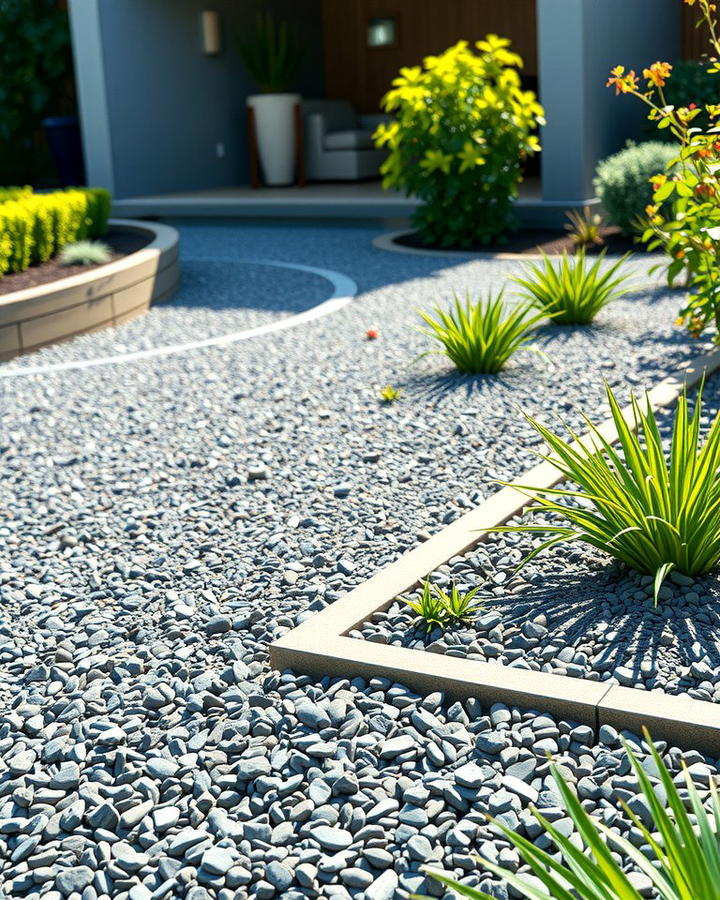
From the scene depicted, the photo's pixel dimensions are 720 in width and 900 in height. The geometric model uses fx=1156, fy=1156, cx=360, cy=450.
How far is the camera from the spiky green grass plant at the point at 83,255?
7129mm

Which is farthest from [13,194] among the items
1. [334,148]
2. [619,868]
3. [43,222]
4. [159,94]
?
[619,868]

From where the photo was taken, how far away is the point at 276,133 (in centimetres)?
1287

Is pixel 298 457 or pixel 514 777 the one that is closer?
pixel 514 777

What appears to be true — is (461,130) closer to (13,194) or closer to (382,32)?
(13,194)

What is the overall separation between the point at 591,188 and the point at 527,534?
7239mm

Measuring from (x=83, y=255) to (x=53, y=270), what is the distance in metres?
0.23

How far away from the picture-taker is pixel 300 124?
1274 centimetres

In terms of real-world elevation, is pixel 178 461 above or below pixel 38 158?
below

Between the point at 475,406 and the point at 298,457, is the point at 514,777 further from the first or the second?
the point at 475,406

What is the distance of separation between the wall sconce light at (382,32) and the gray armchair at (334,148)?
4.48 ft

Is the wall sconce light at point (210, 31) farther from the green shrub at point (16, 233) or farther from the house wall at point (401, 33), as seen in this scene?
the green shrub at point (16, 233)

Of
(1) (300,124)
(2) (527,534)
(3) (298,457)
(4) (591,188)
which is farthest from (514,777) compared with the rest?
(1) (300,124)

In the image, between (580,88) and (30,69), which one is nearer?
(580,88)

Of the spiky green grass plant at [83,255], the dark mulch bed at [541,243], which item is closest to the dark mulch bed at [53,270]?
the spiky green grass plant at [83,255]
